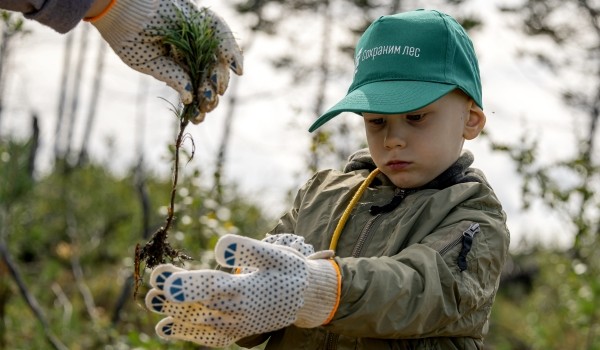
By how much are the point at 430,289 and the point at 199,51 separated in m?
0.94

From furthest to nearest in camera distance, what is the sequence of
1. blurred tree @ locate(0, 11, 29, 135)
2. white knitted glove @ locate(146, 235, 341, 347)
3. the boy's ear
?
blurred tree @ locate(0, 11, 29, 135)
the boy's ear
white knitted glove @ locate(146, 235, 341, 347)

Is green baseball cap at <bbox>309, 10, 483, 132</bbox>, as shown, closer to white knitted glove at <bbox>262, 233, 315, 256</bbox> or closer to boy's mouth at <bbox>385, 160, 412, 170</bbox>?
boy's mouth at <bbox>385, 160, 412, 170</bbox>

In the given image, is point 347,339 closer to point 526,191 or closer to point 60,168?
point 526,191

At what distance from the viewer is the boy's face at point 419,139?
249 centimetres

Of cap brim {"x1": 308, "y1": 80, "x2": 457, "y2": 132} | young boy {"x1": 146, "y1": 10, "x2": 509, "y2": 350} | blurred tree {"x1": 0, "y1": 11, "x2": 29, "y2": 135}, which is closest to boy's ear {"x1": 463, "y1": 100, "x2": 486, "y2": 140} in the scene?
young boy {"x1": 146, "y1": 10, "x2": 509, "y2": 350}

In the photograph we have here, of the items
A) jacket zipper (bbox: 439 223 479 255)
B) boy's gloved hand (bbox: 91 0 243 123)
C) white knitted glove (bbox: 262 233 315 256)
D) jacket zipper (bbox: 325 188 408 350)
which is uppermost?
boy's gloved hand (bbox: 91 0 243 123)

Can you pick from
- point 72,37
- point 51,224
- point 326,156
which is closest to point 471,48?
point 326,156

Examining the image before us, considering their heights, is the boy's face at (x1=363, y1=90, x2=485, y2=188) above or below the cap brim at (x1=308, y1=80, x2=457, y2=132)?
below

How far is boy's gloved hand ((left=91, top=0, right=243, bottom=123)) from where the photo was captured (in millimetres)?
2568

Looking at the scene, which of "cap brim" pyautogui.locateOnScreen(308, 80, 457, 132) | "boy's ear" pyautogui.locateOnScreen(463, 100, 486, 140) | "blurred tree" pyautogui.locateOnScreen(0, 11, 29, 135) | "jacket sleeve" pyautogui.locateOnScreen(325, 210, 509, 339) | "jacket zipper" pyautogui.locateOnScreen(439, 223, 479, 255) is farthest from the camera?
"blurred tree" pyautogui.locateOnScreen(0, 11, 29, 135)

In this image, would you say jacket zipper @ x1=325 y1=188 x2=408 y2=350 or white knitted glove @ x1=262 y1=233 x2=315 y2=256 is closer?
white knitted glove @ x1=262 y1=233 x2=315 y2=256

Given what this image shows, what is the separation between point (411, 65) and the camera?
250 centimetres

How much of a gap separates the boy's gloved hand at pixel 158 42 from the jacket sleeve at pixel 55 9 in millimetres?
88

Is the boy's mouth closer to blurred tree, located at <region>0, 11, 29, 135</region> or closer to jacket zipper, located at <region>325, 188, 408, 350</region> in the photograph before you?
jacket zipper, located at <region>325, 188, 408, 350</region>
